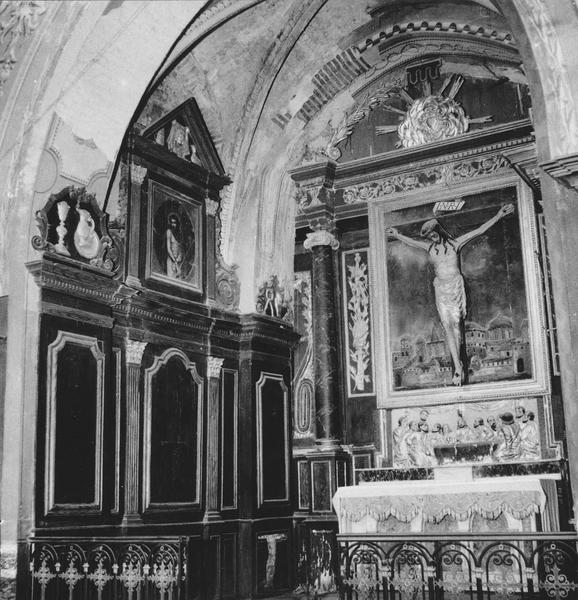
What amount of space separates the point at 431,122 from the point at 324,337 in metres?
2.79

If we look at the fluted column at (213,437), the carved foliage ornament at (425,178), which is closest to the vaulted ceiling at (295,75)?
the carved foliage ornament at (425,178)

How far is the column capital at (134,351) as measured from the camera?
8.96 meters

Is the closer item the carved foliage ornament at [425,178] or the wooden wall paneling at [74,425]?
the wooden wall paneling at [74,425]

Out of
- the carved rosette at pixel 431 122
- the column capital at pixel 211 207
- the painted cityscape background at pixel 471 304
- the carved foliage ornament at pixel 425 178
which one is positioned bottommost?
the painted cityscape background at pixel 471 304

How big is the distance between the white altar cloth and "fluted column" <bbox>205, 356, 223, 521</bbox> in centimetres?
129

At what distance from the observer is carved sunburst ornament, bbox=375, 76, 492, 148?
10.5 meters

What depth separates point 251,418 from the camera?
10.2 meters

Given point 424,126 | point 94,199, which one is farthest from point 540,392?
point 94,199

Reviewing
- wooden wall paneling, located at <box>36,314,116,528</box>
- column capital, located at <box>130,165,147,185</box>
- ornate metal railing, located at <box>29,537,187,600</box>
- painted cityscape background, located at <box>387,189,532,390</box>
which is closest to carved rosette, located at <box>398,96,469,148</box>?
painted cityscape background, located at <box>387,189,532,390</box>

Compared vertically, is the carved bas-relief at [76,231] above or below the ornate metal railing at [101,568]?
above

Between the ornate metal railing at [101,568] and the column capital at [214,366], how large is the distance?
2.57 m

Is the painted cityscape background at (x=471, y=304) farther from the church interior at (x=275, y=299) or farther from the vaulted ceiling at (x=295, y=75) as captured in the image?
the vaulted ceiling at (x=295, y=75)

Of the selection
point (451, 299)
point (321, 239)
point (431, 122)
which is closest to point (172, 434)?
point (321, 239)

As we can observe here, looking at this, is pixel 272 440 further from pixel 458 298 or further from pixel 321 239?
pixel 458 298
